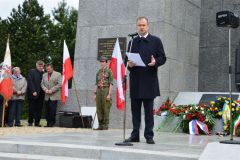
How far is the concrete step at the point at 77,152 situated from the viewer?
5.61 meters

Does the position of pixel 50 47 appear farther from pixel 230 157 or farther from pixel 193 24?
pixel 230 157

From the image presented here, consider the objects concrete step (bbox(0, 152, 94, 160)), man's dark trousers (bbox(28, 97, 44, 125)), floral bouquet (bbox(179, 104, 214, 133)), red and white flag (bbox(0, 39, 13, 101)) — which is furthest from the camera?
man's dark trousers (bbox(28, 97, 44, 125))

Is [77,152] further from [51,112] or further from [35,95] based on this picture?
[35,95]

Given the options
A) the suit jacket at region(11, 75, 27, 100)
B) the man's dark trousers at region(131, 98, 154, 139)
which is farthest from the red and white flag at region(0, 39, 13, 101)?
the man's dark trousers at region(131, 98, 154, 139)

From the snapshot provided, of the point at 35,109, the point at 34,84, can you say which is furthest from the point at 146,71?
the point at 35,109

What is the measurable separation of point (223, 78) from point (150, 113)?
656cm

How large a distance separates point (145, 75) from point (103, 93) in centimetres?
395

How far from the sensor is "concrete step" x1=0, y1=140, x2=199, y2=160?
5.61m

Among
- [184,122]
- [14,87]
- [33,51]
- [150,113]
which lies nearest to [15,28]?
[33,51]

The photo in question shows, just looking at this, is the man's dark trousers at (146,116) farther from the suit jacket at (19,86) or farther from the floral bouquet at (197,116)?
the suit jacket at (19,86)

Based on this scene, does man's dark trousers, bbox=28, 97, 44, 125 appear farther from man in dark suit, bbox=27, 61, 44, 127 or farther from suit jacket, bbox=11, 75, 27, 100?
suit jacket, bbox=11, 75, 27, 100

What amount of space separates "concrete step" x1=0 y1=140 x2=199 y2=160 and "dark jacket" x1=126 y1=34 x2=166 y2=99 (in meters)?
1.10

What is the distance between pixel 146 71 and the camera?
6973 millimetres

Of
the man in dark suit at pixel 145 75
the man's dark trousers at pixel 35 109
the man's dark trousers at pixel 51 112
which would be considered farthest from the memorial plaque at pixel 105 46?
the man in dark suit at pixel 145 75
